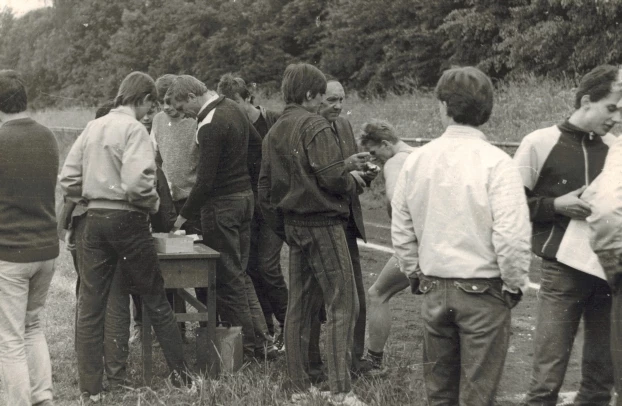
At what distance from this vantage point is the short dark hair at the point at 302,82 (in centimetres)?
525

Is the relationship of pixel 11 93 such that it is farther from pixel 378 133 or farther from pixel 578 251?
pixel 578 251

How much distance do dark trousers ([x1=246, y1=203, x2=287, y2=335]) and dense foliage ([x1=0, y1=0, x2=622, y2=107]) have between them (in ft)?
43.5

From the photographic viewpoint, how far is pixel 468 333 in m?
3.85

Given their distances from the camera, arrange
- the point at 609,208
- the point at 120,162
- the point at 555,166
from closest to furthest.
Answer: the point at 609,208 → the point at 555,166 → the point at 120,162

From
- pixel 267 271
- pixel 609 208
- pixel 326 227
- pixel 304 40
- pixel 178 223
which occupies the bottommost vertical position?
pixel 304 40

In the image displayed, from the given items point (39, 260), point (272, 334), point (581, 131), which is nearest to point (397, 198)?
point (581, 131)

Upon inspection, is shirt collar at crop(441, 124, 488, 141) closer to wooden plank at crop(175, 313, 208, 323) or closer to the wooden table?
the wooden table

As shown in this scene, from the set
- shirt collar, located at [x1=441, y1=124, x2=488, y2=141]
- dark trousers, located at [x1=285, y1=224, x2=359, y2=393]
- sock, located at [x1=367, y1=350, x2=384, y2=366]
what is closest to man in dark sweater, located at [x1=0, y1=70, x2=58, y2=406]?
dark trousers, located at [x1=285, y1=224, x2=359, y2=393]

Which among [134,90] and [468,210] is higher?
[134,90]

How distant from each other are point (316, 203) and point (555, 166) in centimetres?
138

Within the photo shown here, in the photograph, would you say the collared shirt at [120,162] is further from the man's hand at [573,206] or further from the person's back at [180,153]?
the man's hand at [573,206]

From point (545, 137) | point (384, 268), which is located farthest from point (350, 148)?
point (545, 137)

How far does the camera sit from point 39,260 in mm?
5043

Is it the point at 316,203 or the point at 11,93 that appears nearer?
the point at 11,93
